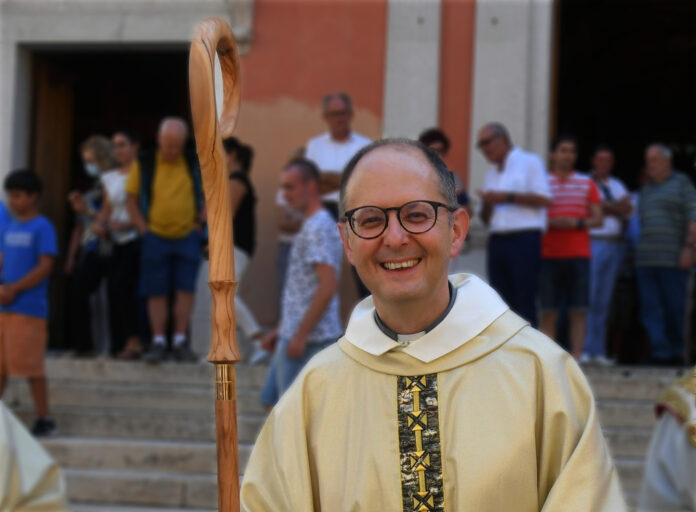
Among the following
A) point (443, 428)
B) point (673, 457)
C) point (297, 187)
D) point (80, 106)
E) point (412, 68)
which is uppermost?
point (412, 68)

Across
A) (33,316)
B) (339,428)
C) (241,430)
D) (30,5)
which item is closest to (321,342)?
(241,430)

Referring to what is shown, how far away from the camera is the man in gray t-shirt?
21.0 feet

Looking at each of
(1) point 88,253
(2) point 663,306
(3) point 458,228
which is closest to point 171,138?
(1) point 88,253

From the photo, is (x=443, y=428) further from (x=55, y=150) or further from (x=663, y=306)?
(x=55, y=150)

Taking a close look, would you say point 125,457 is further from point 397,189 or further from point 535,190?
point 397,189

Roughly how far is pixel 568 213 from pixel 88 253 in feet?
11.4

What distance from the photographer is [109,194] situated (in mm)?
9133

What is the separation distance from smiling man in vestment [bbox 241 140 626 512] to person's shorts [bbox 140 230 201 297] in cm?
512

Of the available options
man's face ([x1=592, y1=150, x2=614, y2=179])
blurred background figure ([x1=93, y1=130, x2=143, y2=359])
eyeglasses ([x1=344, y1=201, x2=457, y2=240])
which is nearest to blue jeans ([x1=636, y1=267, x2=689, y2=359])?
man's face ([x1=592, y1=150, x2=614, y2=179])

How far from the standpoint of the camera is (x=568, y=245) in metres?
8.50

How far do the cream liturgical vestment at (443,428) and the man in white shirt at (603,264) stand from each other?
563 cm

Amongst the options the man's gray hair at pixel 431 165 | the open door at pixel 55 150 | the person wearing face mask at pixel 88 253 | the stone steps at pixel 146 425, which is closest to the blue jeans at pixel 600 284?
the stone steps at pixel 146 425

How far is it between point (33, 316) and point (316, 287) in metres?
2.45

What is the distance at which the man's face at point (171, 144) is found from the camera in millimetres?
8484
